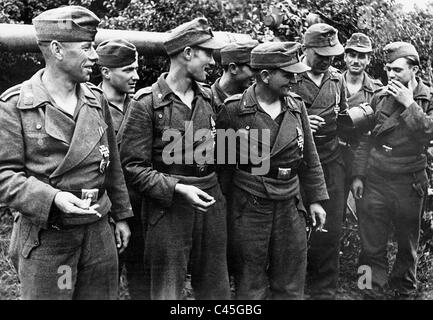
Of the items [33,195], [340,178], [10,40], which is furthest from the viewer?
[10,40]

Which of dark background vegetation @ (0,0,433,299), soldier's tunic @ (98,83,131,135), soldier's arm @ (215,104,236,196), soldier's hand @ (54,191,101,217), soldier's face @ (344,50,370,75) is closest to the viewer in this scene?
soldier's hand @ (54,191,101,217)

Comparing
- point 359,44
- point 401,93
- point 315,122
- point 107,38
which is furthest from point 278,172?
point 107,38

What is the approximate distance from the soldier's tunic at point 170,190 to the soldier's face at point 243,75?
47.1 inches

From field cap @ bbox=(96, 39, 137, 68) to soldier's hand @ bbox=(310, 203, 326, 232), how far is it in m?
1.72

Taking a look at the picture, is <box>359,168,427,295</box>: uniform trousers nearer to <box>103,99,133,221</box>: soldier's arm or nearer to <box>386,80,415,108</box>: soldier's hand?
<box>386,80,415,108</box>: soldier's hand

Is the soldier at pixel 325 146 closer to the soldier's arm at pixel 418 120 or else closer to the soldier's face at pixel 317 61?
the soldier's face at pixel 317 61

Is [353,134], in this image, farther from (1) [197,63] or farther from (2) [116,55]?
(2) [116,55]

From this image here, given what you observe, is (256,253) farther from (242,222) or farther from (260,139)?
(260,139)

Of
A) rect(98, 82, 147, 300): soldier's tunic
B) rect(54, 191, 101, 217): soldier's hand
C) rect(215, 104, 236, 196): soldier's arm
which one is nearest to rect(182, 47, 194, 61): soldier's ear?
rect(215, 104, 236, 196): soldier's arm

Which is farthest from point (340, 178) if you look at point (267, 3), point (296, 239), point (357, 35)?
point (267, 3)

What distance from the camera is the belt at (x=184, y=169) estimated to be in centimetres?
366

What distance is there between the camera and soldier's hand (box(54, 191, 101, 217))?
9.16 feet

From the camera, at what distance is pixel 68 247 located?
3023mm
